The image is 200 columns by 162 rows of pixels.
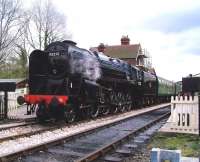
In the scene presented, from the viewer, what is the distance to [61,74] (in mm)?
17016

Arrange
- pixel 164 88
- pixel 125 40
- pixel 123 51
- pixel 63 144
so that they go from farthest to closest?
pixel 125 40, pixel 123 51, pixel 164 88, pixel 63 144

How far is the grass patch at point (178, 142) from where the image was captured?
955 cm

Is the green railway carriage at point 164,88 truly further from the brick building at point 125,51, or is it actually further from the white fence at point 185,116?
the white fence at point 185,116

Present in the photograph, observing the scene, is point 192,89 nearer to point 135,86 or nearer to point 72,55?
→ point 72,55

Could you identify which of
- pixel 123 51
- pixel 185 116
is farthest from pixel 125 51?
pixel 185 116

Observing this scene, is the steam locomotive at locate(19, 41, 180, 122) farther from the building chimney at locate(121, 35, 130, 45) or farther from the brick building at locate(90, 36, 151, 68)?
the building chimney at locate(121, 35, 130, 45)

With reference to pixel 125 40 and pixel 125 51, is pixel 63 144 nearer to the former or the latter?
pixel 125 51

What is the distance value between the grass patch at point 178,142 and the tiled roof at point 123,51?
62.4 metres

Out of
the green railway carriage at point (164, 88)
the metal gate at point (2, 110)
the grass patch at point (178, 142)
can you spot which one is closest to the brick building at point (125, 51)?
the green railway carriage at point (164, 88)

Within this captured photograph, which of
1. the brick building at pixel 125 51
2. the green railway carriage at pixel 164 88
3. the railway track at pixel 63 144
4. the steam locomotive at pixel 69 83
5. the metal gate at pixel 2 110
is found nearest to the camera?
the railway track at pixel 63 144

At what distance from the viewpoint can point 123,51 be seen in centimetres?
7594

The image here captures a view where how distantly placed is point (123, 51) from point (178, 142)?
65403 millimetres

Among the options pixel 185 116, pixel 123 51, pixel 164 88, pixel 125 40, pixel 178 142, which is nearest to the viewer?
pixel 178 142

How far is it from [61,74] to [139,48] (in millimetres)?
60662
